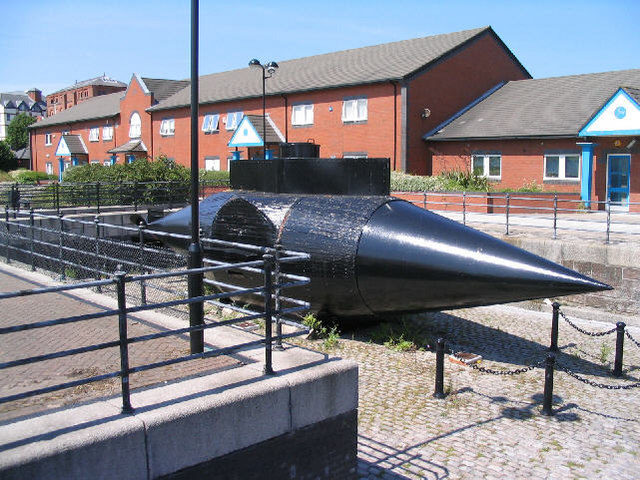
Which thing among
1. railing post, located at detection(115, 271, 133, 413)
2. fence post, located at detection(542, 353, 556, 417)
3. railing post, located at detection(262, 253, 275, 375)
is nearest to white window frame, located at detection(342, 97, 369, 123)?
fence post, located at detection(542, 353, 556, 417)

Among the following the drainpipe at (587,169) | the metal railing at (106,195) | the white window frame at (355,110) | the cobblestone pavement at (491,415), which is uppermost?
the white window frame at (355,110)

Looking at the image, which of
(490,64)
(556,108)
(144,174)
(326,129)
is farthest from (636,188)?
(144,174)

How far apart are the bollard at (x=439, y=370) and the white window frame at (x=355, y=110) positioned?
22.9m

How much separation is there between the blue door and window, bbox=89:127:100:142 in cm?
3941

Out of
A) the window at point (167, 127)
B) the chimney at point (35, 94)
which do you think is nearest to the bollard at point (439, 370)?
the window at point (167, 127)

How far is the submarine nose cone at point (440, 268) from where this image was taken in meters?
7.03

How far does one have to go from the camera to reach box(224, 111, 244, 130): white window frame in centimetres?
3547

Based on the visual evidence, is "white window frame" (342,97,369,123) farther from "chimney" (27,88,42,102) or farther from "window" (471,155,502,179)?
"chimney" (27,88,42,102)

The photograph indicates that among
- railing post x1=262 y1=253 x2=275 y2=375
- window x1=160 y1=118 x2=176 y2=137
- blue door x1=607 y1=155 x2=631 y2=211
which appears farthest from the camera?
window x1=160 y1=118 x2=176 y2=137

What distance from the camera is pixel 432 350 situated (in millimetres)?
9258

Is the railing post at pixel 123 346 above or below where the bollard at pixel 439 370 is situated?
above

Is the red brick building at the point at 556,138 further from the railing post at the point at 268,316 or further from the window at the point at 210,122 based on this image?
the railing post at the point at 268,316

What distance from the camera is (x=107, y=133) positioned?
48.5 m

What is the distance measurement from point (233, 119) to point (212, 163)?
Answer: 3129 mm
